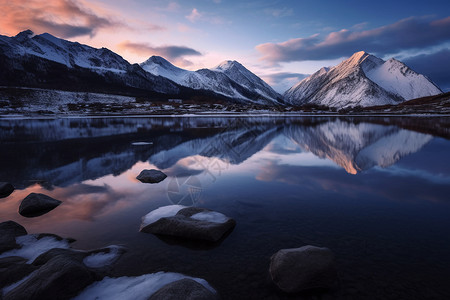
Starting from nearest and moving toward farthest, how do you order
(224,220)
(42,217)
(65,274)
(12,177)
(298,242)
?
1. (65,274)
2. (298,242)
3. (224,220)
4. (42,217)
5. (12,177)

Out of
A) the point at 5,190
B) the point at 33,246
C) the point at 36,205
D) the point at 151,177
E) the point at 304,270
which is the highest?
the point at 304,270

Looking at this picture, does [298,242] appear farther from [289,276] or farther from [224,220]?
[224,220]

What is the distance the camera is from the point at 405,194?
529 inches

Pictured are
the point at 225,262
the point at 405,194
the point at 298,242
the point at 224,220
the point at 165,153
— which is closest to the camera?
the point at 225,262

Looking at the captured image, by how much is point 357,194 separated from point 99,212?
13.1 metres

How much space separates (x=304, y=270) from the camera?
21.6 feet

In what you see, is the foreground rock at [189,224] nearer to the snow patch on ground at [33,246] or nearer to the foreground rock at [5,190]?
the snow patch on ground at [33,246]

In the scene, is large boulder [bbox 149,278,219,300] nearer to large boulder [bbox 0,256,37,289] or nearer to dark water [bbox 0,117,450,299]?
dark water [bbox 0,117,450,299]

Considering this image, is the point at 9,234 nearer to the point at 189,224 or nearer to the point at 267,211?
the point at 189,224

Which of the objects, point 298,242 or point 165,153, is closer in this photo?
point 298,242

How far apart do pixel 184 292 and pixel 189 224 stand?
359 cm

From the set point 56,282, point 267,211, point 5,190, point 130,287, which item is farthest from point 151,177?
point 56,282

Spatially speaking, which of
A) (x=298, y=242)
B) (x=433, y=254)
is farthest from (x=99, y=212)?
(x=433, y=254)

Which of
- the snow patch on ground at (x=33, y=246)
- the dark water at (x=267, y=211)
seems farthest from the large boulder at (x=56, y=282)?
the snow patch on ground at (x=33, y=246)
